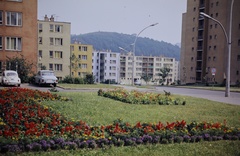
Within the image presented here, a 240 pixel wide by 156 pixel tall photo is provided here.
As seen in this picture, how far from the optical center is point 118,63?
12888 centimetres

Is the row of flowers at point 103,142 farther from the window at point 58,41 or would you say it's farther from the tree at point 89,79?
the window at point 58,41

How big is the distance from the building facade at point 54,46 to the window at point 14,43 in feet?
88.9

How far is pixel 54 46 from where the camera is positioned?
203 ft

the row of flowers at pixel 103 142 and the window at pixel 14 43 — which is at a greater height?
the window at pixel 14 43

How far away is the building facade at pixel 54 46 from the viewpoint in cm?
6075

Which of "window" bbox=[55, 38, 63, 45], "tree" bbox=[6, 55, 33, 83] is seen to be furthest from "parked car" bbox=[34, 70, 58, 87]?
"window" bbox=[55, 38, 63, 45]

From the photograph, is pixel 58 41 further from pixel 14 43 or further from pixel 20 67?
pixel 20 67

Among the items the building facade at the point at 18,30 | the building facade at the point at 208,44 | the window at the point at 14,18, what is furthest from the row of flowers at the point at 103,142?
the building facade at the point at 208,44

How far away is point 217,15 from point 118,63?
72.8m

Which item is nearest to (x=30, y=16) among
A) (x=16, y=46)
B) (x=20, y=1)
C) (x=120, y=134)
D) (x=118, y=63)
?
(x=20, y=1)

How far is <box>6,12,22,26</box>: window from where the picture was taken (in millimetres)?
32062

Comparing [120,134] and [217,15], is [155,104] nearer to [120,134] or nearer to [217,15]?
[120,134]

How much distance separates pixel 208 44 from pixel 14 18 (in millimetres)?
47776

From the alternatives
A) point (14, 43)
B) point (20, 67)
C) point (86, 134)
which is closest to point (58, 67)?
point (14, 43)
